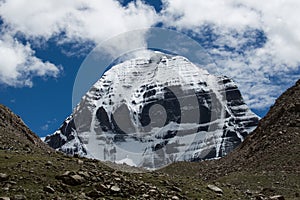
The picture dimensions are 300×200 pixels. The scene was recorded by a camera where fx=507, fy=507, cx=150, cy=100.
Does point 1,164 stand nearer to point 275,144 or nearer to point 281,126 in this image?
point 275,144

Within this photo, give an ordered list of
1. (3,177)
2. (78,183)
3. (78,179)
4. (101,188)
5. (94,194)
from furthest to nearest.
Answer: (78,179)
(78,183)
(101,188)
(94,194)
(3,177)

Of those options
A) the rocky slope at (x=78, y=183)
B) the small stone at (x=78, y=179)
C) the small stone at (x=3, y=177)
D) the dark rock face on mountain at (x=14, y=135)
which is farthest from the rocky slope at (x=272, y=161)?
the dark rock face on mountain at (x=14, y=135)

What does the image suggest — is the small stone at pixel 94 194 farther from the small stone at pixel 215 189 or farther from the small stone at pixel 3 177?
the small stone at pixel 215 189

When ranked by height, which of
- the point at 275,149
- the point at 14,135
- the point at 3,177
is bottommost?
the point at 3,177

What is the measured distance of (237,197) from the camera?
36.5 meters

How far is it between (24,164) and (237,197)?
15293 mm

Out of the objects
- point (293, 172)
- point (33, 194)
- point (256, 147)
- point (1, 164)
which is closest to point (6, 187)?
point (33, 194)

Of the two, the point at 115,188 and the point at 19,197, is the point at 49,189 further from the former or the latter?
the point at 115,188

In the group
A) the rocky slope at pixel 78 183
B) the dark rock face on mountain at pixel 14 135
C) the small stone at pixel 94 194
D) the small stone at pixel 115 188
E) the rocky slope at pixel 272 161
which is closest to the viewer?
the rocky slope at pixel 78 183

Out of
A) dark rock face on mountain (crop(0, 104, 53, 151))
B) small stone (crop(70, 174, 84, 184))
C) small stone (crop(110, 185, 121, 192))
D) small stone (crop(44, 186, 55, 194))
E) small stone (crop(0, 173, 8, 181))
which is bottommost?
small stone (crop(110, 185, 121, 192))

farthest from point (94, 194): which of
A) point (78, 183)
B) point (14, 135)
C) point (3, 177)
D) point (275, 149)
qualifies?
point (275, 149)

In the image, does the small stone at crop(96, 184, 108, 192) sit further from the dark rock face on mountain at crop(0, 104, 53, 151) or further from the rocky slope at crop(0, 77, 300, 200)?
the dark rock face on mountain at crop(0, 104, 53, 151)

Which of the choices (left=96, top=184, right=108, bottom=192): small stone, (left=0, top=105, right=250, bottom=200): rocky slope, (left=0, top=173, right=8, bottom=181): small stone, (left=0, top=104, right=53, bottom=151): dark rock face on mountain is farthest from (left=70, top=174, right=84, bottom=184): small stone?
(left=0, top=104, right=53, bottom=151): dark rock face on mountain

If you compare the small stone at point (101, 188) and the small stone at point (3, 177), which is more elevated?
the small stone at point (3, 177)
